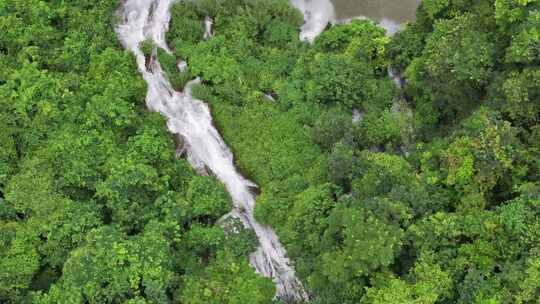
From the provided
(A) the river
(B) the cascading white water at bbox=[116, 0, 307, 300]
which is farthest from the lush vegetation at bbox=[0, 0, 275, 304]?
(A) the river

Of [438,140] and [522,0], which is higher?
[522,0]

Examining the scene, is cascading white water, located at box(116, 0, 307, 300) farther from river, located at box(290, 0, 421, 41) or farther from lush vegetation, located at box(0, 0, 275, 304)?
river, located at box(290, 0, 421, 41)

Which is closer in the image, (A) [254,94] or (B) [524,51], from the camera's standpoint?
(B) [524,51]

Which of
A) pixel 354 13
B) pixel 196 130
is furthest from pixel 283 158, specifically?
pixel 354 13

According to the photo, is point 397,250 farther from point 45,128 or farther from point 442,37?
point 45,128

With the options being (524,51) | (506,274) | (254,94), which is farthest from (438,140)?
(254,94)

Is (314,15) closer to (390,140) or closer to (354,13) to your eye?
(354,13)
